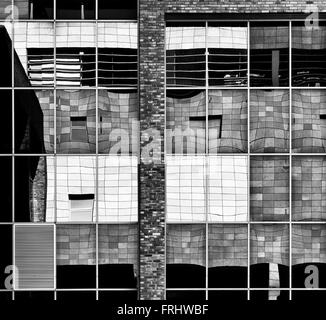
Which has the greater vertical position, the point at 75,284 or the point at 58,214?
the point at 58,214

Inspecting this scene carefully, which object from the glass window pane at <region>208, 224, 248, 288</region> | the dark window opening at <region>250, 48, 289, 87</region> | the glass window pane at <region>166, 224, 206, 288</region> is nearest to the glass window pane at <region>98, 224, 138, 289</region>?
the glass window pane at <region>166, 224, 206, 288</region>

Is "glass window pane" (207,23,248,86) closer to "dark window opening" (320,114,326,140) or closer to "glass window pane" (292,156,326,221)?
"dark window opening" (320,114,326,140)

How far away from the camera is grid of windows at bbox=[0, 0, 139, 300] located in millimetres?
17969

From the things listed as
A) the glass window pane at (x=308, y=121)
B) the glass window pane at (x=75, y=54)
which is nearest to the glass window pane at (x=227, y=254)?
the glass window pane at (x=308, y=121)

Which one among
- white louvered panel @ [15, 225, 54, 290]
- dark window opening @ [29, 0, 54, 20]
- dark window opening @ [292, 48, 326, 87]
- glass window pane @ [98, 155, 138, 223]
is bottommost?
white louvered panel @ [15, 225, 54, 290]

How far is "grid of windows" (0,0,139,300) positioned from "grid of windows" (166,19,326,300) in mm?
Answer: 1067

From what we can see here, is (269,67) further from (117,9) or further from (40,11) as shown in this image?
(40,11)

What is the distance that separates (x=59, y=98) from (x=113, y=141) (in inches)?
64.5

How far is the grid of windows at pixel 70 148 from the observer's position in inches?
707

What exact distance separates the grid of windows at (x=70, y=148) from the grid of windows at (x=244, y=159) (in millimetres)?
1067

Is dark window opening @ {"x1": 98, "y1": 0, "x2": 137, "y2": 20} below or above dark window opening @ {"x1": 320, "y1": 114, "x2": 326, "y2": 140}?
above
